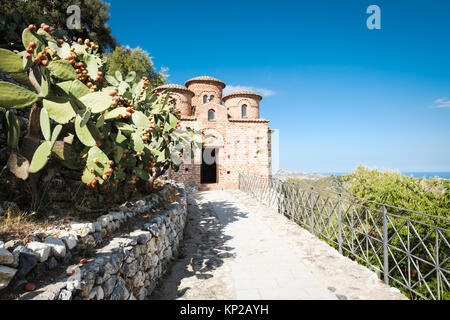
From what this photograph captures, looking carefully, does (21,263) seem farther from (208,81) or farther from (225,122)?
(208,81)

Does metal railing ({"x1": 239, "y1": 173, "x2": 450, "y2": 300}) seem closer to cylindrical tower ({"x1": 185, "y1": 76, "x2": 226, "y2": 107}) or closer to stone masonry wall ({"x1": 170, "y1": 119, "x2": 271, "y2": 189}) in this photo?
stone masonry wall ({"x1": 170, "y1": 119, "x2": 271, "y2": 189})

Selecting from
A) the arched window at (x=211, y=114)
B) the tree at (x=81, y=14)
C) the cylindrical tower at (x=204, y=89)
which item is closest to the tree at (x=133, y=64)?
the tree at (x=81, y=14)

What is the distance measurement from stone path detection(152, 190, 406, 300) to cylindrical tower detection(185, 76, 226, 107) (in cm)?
1326

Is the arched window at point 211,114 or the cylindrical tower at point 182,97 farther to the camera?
the cylindrical tower at point 182,97

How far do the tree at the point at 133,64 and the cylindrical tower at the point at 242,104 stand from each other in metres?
5.79

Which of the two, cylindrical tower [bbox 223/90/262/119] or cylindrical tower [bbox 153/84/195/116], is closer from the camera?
cylindrical tower [bbox 153/84/195/116]

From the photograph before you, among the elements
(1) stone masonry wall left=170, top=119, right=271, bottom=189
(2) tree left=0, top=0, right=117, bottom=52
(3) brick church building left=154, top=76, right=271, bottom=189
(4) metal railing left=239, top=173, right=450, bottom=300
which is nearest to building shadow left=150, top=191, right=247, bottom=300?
(4) metal railing left=239, top=173, right=450, bottom=300

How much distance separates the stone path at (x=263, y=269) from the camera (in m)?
3.47

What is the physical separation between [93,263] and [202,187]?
1339cm

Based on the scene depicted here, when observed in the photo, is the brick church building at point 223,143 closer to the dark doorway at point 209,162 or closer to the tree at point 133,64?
the dark doorway at point 209,162

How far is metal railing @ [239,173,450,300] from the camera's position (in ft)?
11.7

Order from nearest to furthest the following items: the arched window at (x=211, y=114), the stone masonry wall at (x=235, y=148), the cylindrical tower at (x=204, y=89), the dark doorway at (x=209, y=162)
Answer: the stone masonry wall at (x=235, y=148), the arched window at (x=211, y=114), the dark doorway at (x=209, y=162), the cylindrical tower at (x=204, y=89)

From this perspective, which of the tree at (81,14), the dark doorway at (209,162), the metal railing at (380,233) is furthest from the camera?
the dark doorway at (209,162)
